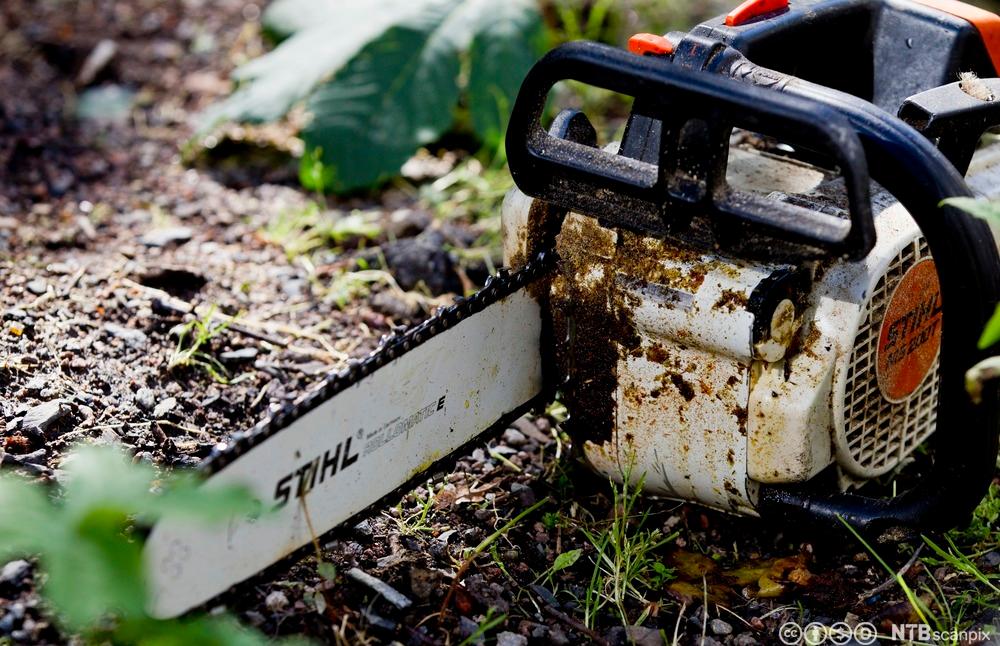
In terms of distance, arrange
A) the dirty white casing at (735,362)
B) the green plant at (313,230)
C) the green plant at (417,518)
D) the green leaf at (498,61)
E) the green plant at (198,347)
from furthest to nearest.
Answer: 1. the green leaf at (498,61)
2. the green plant at (313,230)
3. the green plant at (198,347)
4. the green plant at (417,518)
5. the dirty white casing at (735,362)

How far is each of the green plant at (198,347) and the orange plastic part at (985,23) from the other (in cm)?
Result: 193

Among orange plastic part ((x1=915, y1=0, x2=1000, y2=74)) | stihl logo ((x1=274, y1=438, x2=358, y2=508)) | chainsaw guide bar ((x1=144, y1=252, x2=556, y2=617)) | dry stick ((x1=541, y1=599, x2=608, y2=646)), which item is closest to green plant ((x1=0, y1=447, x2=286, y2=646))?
chainsaw guide bar ((x1=144, y1=252, x2=556, y2=617))

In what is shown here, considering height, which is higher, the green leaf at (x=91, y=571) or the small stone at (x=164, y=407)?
the green leaf at (x=91, y=571)

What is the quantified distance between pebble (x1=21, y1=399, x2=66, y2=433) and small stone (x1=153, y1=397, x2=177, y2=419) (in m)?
0.22

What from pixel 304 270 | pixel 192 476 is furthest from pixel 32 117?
pixel 192 476

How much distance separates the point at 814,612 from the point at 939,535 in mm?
363

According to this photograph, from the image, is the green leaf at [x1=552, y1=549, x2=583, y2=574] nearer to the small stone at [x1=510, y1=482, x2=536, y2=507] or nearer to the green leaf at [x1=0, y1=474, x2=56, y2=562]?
the small stone at [x1=510, y1=482, x2=536, y2=507]

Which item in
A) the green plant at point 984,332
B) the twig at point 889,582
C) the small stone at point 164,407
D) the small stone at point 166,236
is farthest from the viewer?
the small stone at point 166,236

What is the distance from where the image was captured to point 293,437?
6.66 feet

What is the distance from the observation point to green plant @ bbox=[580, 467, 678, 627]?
237 cm

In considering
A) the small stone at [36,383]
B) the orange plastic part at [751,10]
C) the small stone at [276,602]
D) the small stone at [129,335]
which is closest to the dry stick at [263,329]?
the small stone at [129,335]

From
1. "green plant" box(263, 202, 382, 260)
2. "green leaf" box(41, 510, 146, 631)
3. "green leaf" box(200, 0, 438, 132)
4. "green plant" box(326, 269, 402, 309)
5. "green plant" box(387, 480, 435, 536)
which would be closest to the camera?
"green leaf" box(41, 510, 146, 631)

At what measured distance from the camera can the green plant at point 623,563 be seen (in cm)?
237

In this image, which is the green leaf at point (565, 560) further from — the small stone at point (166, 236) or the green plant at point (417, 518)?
the small stone at point (166, 236)
